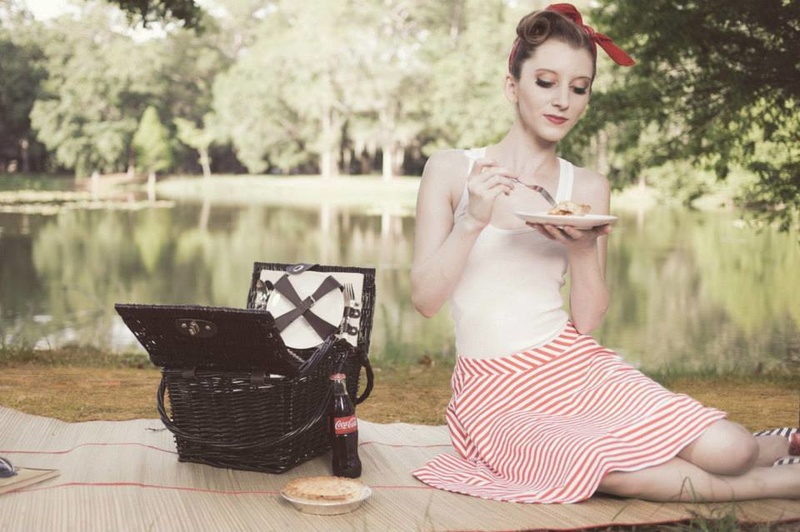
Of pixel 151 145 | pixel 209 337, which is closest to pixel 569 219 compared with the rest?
pixel 209 337

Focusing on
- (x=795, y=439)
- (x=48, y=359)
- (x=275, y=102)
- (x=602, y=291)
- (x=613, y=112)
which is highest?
(x=275, y=102)

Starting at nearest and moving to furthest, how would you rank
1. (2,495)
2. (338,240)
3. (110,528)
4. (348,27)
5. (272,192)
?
(110,528) < (2,495) < (338,240) < (272,192) < (348,27)

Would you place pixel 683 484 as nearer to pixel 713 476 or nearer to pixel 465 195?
pixel 713 476

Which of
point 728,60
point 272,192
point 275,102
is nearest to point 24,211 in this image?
point 272,192

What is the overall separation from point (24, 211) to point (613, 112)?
2025 cm

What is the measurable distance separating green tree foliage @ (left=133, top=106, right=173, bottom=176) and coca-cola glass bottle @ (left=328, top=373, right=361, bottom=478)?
38306 mm

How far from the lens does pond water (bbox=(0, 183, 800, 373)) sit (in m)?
9.92

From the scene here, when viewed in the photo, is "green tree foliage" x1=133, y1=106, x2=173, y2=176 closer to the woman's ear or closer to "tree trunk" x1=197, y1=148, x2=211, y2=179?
"tree trunk" x1=197, y1=148, x2=211, y2=179

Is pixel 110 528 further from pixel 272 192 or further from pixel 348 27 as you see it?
pixel 348 27

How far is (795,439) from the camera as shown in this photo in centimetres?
292

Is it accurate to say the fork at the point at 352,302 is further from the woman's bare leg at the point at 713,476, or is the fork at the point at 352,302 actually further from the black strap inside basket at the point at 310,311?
the woman's bare leg at the point at 713,476

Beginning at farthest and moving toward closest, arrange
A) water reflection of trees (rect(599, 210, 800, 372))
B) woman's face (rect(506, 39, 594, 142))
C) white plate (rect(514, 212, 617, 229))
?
water reflection of trees (rect(599, 210, 800, 372)) < woman's face (rect(506, 39, 594, 142)) < white plate (rect(514, 212, 617, 229))

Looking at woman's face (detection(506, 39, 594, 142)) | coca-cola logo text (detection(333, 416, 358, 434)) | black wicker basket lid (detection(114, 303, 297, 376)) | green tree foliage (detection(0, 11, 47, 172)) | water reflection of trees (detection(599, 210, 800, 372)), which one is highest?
green tree foliage (detection(0, 11, 47, 172))

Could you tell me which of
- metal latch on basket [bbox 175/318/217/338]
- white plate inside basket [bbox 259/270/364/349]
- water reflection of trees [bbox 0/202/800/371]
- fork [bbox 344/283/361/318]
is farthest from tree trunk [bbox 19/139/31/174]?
metal latch on basket [bbox 175/318/217/338]
